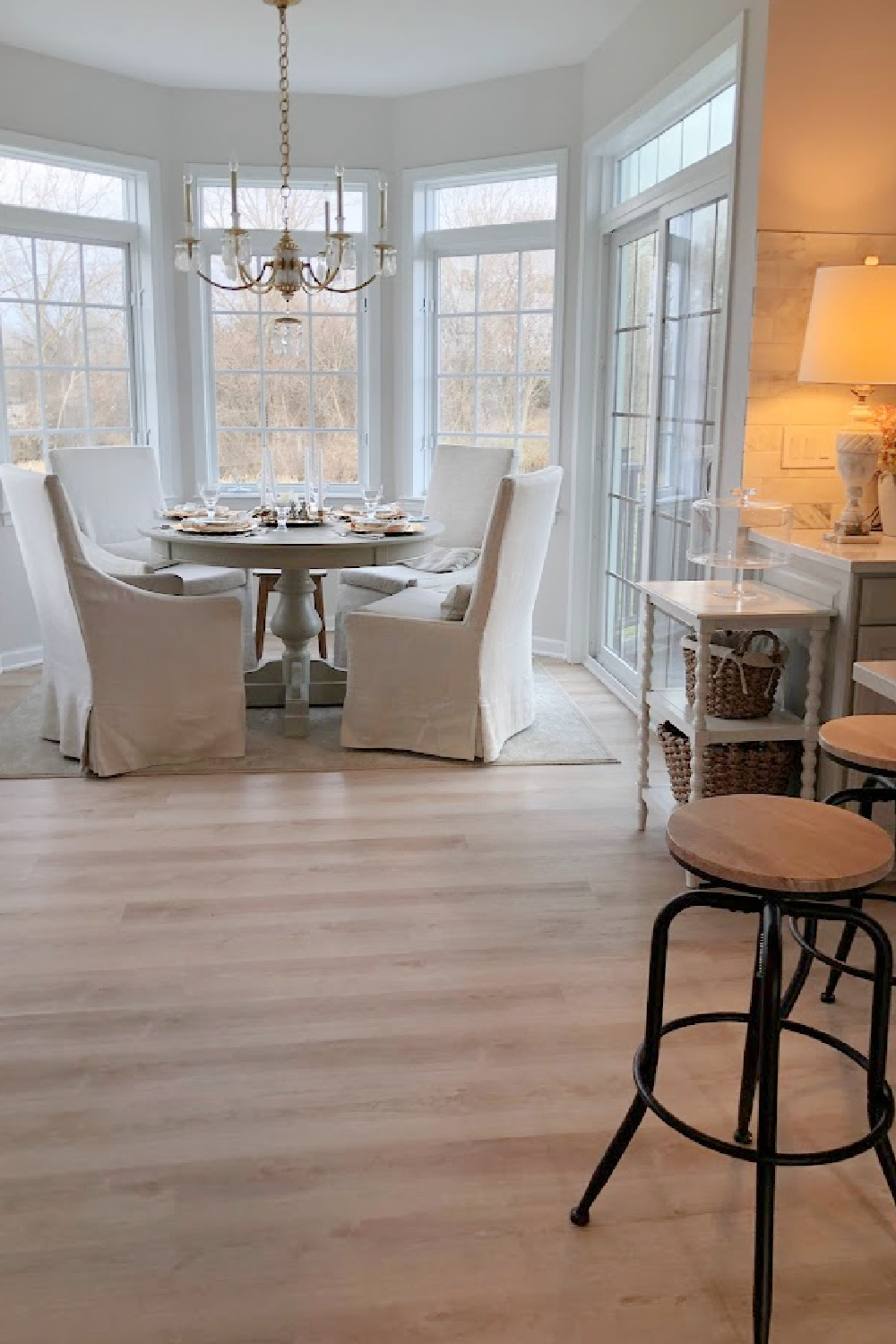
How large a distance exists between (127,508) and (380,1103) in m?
3.88

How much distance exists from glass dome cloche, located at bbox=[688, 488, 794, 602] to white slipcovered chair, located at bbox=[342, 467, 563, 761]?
0.79m

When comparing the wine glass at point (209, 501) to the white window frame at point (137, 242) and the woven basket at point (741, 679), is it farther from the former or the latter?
the woven basket at point (741, 679)

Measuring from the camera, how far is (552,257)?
5.66 meters

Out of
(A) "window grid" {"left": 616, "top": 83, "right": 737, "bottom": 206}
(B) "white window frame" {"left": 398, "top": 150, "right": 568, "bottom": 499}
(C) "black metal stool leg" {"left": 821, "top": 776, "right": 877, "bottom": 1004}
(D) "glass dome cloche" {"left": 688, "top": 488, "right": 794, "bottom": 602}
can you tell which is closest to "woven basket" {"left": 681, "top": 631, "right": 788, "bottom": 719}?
(D) "glass dome cloche" {"left": 688, "top": 488, "right": 794, "bottom": 602}

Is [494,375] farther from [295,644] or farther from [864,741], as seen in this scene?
[864,741]

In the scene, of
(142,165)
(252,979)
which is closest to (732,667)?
(252,979)

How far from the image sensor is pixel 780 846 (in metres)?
1.74

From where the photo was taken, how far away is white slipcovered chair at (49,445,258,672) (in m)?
5.02

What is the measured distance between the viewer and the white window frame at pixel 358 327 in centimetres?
607

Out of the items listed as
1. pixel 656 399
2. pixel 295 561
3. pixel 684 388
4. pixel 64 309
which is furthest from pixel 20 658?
pixel 684 388

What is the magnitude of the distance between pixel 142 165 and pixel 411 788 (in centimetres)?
371

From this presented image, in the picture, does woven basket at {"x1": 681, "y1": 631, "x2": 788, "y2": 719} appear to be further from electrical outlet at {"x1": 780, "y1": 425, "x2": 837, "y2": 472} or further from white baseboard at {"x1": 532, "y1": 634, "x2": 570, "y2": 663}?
white baseboard at {"x1": 532, "y1": 634, "x2": 570, "y2": 663}

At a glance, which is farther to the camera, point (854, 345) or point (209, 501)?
point (209, 501)

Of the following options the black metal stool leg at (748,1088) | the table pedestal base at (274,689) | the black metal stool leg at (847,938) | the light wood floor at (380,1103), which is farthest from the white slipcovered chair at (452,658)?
the black metal stool leg at (748,1088)
